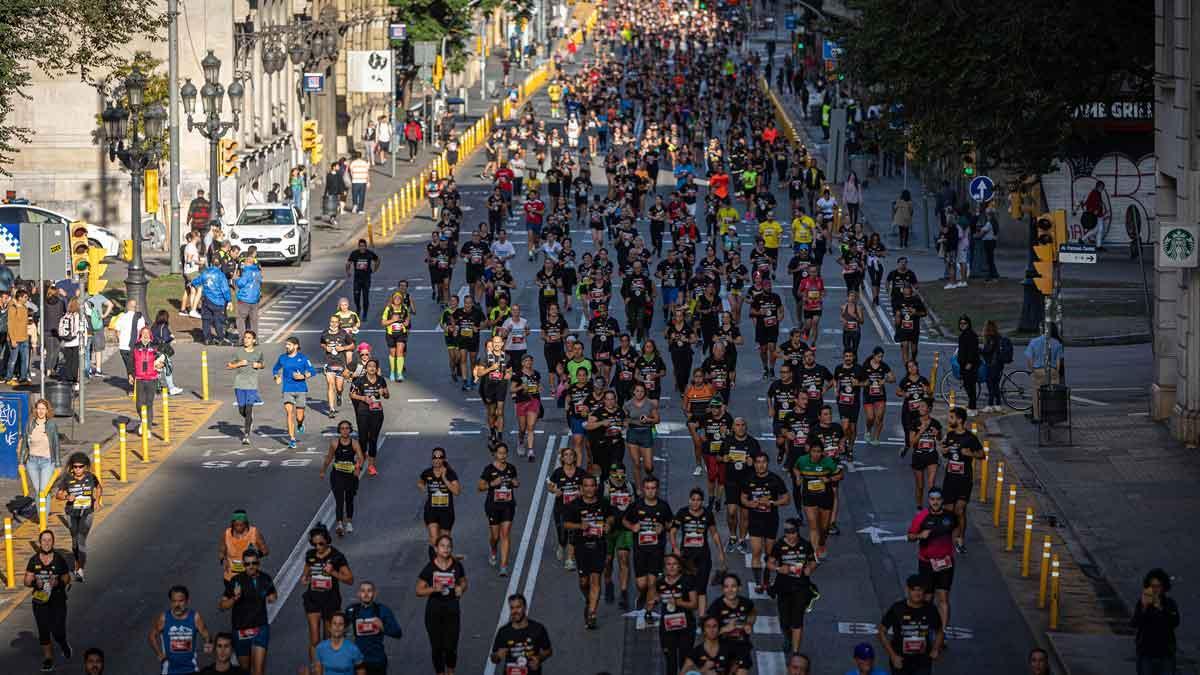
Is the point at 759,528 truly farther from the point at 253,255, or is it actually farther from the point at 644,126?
the point at 644,126

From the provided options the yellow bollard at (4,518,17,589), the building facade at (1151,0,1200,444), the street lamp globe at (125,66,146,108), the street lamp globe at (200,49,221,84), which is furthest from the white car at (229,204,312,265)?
the yellow bollard at (4,518,17,589)

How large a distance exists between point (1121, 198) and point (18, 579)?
3498 centimetres

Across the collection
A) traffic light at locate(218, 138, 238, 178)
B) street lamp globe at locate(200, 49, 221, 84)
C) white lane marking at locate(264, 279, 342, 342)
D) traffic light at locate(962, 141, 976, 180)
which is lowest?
white lane marking at locate(264, 279, 342, 342)

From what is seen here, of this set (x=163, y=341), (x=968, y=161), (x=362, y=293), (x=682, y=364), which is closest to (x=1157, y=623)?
(x=682, y=364)

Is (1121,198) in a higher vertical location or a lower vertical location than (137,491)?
higher

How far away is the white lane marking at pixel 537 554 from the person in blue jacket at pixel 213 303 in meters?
12.9

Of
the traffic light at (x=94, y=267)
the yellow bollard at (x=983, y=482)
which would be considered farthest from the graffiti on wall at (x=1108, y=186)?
the traffic light at (x=94, y=267)

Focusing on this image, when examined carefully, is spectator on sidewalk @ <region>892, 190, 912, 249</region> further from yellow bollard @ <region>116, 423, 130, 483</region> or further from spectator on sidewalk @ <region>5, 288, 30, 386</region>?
yellow bollard @ <region>116, 423, 130, 483</region>

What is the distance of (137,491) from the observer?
28062mm

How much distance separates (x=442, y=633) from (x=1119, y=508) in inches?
423

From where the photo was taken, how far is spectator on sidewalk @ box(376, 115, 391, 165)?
74750 mm

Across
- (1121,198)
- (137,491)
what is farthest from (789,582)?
(1121,198)

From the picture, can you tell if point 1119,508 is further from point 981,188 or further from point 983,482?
point 981,188

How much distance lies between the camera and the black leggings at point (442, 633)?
19.6 metres
